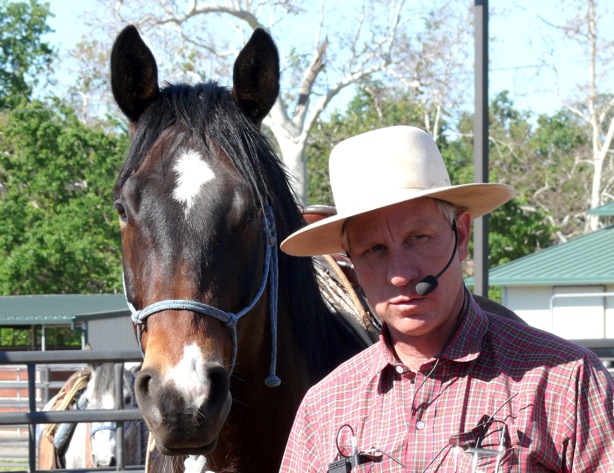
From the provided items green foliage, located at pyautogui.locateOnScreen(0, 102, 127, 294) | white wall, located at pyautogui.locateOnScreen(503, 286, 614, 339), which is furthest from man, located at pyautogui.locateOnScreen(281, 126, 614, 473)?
green foliage, located at pyautogui.locateOnScreen(0, 102, 127, 294)

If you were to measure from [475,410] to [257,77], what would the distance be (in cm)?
173

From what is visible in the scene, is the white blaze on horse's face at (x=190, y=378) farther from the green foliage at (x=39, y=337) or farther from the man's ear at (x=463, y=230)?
the green foliage at (x=39, y=337)

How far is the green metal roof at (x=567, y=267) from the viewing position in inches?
787

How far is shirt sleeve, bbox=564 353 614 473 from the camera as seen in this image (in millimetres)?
1714

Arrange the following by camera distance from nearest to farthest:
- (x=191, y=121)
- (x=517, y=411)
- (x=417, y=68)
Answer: (x=517, y=411) < (x=191, y=121) < (x=417, y=68)

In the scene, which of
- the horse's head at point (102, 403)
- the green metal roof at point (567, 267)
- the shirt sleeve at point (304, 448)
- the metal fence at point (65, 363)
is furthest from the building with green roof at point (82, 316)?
the shirt sleeve at point (304, 448)

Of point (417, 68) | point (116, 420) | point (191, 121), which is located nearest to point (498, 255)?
point (417, 68)

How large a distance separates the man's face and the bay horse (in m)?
0.67

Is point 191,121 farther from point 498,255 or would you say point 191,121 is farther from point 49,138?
point 498,255

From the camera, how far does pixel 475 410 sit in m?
1.84

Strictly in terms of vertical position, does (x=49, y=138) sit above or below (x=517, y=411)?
above

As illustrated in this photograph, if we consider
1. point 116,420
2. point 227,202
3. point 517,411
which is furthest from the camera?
point 116,420

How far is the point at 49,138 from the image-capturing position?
2594 centimetres

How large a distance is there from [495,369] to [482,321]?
0.13m
